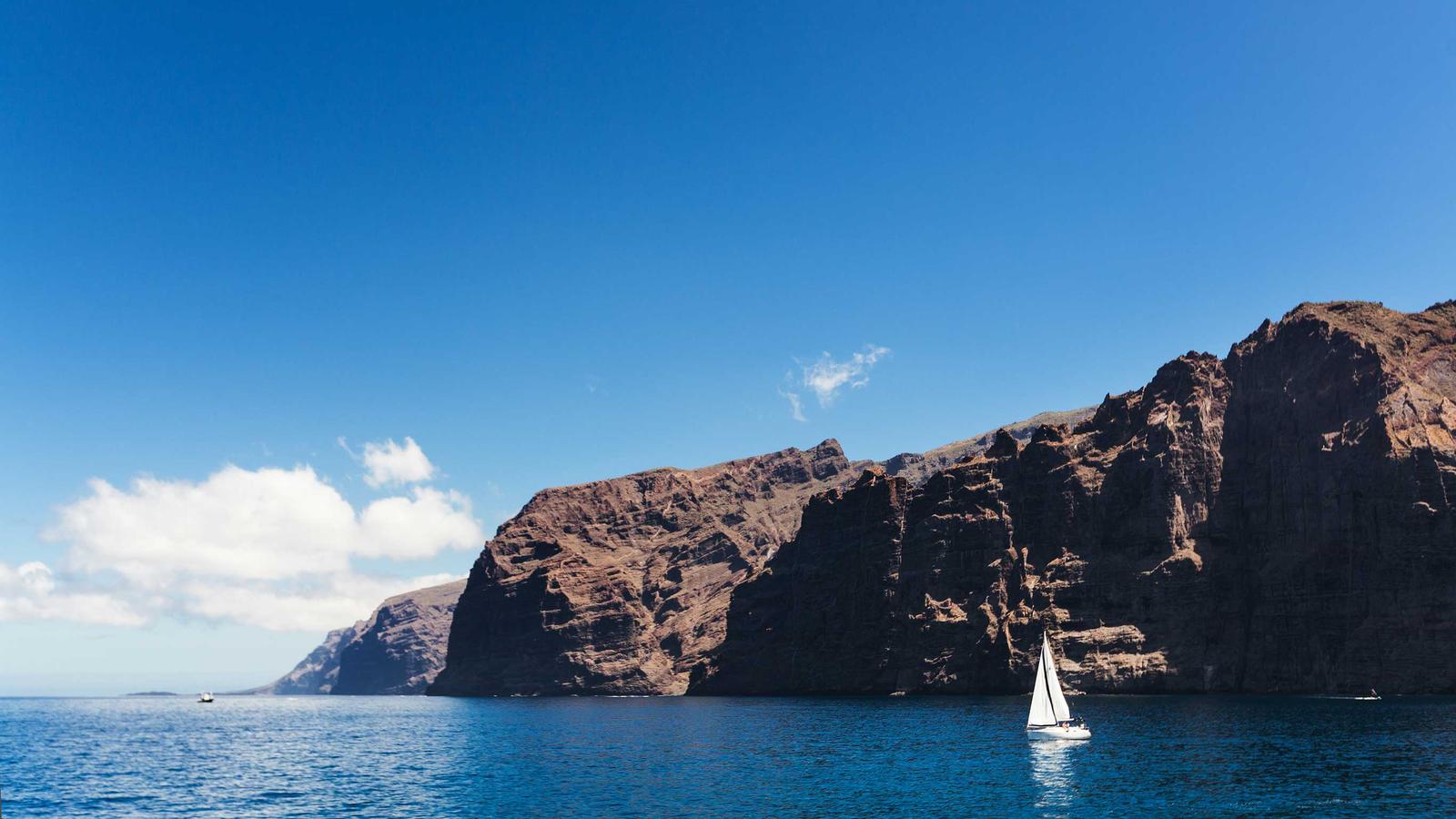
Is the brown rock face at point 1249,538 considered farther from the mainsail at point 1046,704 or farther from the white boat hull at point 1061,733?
the white boat hull at point 1061,733

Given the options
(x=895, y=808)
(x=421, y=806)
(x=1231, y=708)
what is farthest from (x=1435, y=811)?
(x=1231, y=708)

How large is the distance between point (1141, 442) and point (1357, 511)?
40.5 metres

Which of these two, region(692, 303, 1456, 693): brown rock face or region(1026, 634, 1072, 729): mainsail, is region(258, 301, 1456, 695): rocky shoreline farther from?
region(1026, 634, 1072, 729): mainsail

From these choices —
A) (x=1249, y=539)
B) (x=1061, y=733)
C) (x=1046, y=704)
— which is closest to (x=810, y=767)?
(x=1061, y=733)

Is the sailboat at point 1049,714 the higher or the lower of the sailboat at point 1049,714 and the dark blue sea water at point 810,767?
the higher

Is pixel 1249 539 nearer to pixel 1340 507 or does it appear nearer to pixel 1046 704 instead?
pixel 1340 507

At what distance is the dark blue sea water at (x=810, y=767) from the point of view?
6369cm

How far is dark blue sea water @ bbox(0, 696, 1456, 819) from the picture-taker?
6369 cm

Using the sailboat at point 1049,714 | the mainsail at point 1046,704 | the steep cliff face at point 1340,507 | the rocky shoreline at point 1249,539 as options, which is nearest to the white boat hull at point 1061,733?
the sailboat at point 1049,714

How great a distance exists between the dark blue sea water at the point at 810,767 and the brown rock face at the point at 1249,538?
22.9m

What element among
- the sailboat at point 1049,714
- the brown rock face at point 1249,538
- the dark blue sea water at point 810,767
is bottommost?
the dark blue sea water at point 810,767

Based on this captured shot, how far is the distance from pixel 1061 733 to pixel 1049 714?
3677 mm

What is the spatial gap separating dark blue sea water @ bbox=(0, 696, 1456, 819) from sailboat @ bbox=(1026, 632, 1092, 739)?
8.08 ft

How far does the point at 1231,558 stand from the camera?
171125 millimetres
